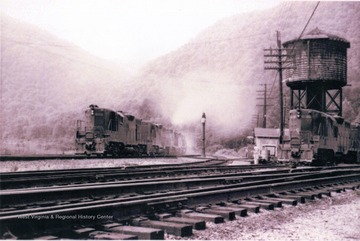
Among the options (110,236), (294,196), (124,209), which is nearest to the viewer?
(110,236)

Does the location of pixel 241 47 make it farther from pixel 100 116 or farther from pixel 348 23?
pixel 100 116

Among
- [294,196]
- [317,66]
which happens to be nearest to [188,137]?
[317,66]

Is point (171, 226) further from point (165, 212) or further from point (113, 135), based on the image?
point (113, 135)

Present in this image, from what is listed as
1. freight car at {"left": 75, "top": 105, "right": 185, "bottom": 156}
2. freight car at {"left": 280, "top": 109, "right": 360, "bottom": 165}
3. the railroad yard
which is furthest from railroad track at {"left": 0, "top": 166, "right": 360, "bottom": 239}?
freight car at {"left": 75, "top": 105, "right": 185, "bottom": 156}

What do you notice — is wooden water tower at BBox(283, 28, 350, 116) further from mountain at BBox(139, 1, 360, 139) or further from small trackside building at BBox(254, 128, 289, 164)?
mountain at BBox(139, 1, 360, 139)

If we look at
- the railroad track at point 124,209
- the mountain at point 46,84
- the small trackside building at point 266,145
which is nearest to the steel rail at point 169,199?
the railroad track at point 124,209

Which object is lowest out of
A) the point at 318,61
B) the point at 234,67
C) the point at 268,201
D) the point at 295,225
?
the point at 295,225
